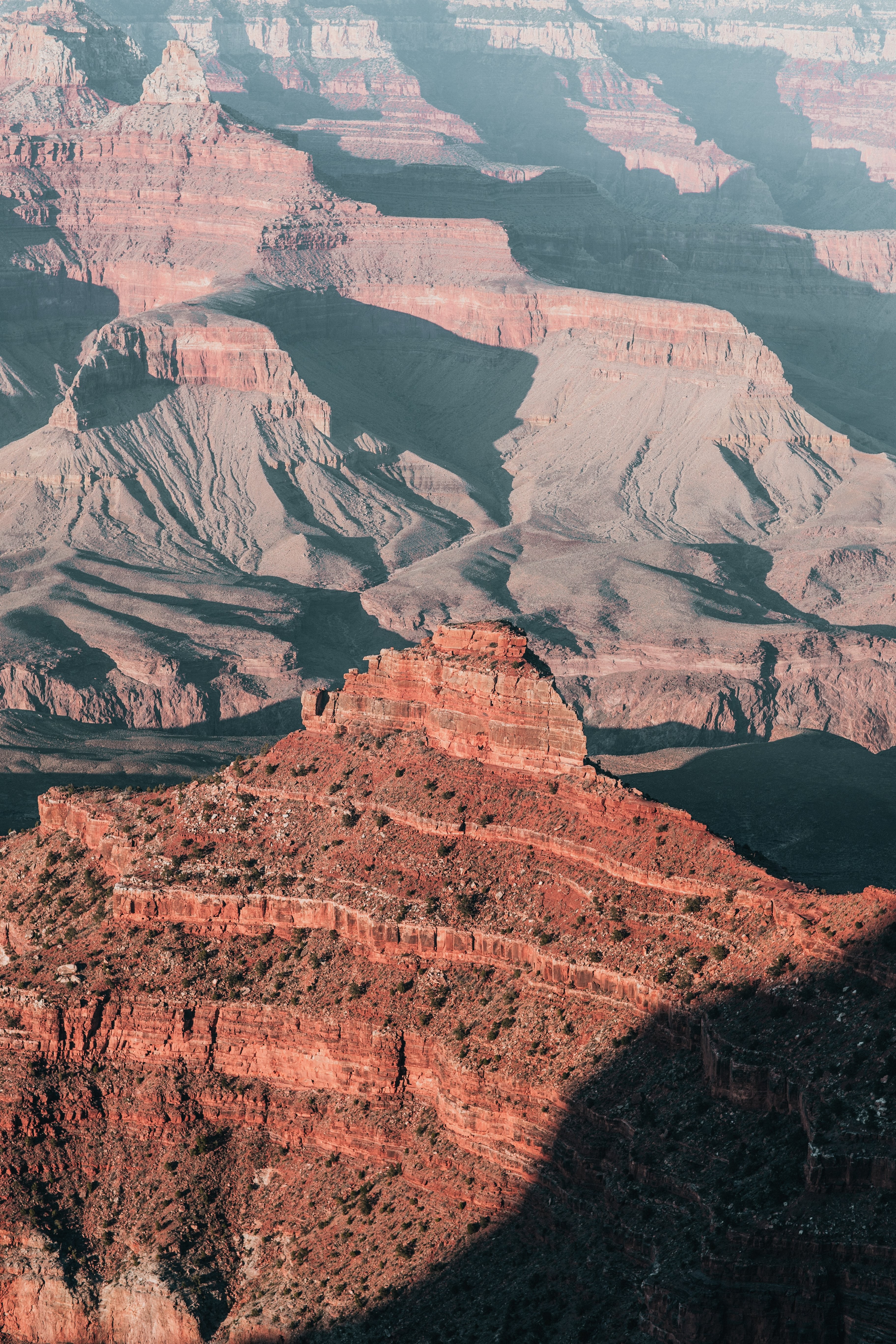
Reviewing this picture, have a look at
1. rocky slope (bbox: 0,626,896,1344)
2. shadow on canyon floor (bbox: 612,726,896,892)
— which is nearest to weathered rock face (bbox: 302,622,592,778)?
rocky slope (bbox: 0,626,896,1344)

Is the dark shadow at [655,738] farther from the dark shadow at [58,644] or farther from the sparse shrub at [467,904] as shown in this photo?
the sparse shrub at [467,904]

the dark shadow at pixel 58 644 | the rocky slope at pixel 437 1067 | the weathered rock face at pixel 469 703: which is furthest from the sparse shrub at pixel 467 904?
the dark shadow at pixel 58 644

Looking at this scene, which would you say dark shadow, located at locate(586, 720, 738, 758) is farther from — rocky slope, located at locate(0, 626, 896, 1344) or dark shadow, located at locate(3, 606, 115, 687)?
rocky slope, located at locate(0, 626, 896, 1344)

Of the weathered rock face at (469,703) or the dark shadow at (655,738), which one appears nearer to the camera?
the weathered rock face at (469,703)

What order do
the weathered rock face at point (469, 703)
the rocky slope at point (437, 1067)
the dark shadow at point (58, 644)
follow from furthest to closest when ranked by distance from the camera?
the dark shadow at point (58, 644), the weathered rock face at point (469, 703), the rocky slope at point (437, 1067)

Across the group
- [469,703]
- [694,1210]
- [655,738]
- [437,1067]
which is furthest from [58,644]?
[694,1210]
